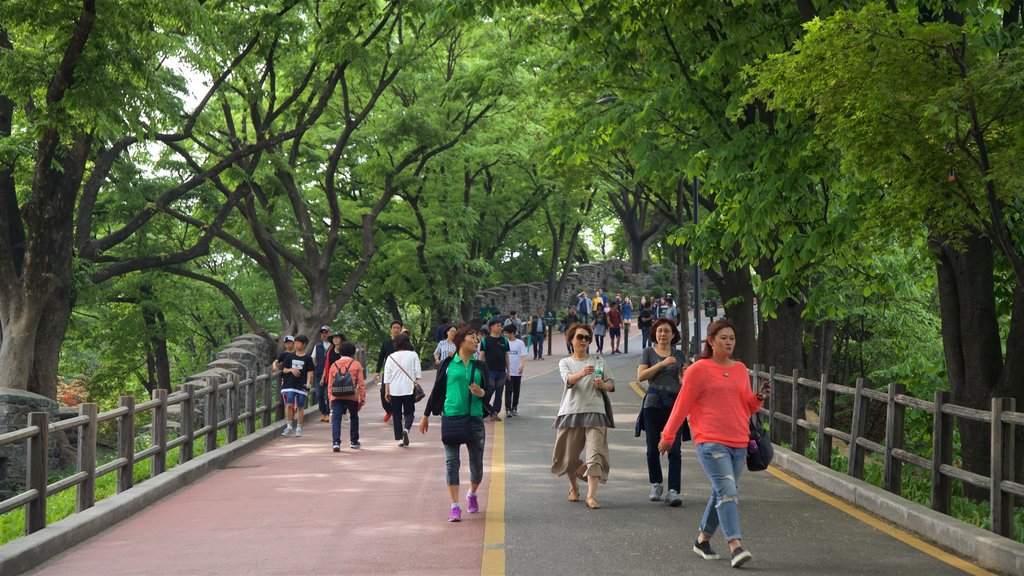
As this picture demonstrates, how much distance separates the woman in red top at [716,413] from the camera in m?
7.82

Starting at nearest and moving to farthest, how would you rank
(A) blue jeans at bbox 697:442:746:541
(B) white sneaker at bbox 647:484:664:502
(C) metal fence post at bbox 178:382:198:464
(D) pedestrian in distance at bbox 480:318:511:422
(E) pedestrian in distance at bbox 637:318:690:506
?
(A) blue jeans at bbox 697:442:746:541, (E) pedestrian in distance at bbox 637:318:690:506, (B) white sneaker at bbox 647:484:664:502, (C) metal fence post at bbox 178:382:198:464, (D) pedestrian in distance at bbox 480:318:511:422

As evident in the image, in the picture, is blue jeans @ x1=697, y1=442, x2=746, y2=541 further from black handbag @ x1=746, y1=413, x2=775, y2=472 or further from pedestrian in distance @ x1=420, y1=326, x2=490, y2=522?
pedestrian in distance @ x1=420, y1=326, x2=490, y2=522

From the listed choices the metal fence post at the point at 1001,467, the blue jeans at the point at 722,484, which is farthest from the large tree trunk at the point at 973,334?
the blue jeans at the point at 722,484

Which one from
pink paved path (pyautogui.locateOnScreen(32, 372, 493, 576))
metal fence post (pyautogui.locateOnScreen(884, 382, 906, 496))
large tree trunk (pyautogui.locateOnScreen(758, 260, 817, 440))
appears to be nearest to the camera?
pink paved path (pyautogui.locateOnScreen(32, 372, 493, 576))

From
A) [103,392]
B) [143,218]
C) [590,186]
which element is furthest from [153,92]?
[590,186]

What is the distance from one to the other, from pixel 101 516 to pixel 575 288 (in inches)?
1939

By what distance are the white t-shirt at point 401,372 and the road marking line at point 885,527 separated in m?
5.44

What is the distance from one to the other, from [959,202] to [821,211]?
508 cm

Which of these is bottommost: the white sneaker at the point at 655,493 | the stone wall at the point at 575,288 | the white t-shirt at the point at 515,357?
the white sneaker at the point at 655,493

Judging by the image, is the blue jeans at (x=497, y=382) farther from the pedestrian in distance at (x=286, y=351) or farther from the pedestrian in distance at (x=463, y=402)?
the pedestrian in distance at (x=463, y=402)

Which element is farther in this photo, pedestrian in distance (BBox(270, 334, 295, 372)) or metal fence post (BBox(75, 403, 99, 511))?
pedestrian in distance (BBox(270, 334, 295, 372))

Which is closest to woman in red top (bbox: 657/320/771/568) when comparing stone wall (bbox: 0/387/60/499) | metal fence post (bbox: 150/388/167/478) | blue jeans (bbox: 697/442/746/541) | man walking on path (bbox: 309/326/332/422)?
blue jeans (bbox: 697/442/746/541)

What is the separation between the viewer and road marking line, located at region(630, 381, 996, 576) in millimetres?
7815

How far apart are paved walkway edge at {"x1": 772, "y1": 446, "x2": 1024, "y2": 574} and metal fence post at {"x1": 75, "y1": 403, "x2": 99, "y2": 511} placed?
727 centimetres
